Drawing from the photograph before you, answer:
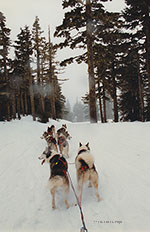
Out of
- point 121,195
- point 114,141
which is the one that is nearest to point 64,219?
point 121,195

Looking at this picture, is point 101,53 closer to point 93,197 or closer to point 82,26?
point 82,26

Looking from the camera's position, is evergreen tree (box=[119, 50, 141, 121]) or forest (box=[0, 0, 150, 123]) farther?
evergreen tree (box=[119, 50, 141, 121])

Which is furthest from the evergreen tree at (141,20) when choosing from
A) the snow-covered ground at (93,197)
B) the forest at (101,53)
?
the snow-covered ground at (93,197)

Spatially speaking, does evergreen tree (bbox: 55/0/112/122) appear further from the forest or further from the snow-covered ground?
the snow-covered ground

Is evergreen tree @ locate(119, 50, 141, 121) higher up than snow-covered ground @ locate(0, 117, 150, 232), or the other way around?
evergreen tree @ locate(119, 50, 141, 121)

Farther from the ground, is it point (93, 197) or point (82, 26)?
point (82, 26)

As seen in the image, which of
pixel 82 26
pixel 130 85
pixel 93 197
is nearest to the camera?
pixel 93 197

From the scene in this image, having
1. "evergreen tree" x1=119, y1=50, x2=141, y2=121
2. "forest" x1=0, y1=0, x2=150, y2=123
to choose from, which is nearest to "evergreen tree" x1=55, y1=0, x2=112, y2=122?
"forest" x1=0, y1=0, x2=150, y2=123

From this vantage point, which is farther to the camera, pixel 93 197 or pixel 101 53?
pixel 101 53

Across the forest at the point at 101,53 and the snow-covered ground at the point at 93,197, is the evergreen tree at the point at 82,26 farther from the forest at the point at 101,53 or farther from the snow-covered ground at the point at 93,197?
the snow-covered ground at the point at 93,197

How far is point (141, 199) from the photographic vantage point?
3041mm

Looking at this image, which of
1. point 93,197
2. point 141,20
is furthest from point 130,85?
point 93,197

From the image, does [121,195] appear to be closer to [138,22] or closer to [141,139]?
[141,139]

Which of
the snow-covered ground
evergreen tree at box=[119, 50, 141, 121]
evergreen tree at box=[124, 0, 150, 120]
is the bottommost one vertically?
the snow-covered ground
